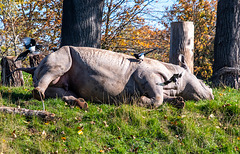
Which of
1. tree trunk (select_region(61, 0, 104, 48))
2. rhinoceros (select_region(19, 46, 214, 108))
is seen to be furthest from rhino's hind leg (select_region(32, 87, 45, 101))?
tree trunk (select_region(61, 0, 104, 48))

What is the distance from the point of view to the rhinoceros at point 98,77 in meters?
5.51

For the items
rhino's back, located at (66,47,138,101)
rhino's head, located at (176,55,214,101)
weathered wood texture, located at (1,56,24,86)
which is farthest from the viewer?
weathered wood texture, located at (1,56,24,86)

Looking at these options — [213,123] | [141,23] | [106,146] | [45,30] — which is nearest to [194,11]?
[141,23]

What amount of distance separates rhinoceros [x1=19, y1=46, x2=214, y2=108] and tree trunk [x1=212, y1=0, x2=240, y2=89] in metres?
3.30

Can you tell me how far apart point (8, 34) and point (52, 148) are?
10.8 metres

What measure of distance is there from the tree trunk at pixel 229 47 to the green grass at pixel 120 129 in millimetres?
2956

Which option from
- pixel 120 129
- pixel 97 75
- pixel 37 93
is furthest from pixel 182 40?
pixel 37 93

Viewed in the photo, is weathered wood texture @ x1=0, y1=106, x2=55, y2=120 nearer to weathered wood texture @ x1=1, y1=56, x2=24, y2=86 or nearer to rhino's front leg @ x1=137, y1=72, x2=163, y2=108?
rhino's front leg @ x1=137, y1=72, x2=163, y2=108

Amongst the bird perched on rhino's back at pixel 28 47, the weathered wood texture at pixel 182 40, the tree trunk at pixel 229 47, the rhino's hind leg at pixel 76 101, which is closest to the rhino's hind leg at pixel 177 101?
the rhino's hind leg at pixel 76 101

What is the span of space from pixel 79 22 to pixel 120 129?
3.46m

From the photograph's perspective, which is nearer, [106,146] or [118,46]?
[106,146]

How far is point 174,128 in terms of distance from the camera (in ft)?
16.2

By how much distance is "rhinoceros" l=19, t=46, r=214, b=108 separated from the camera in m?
5.51

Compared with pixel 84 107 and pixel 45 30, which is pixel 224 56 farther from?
pixel 45 30
